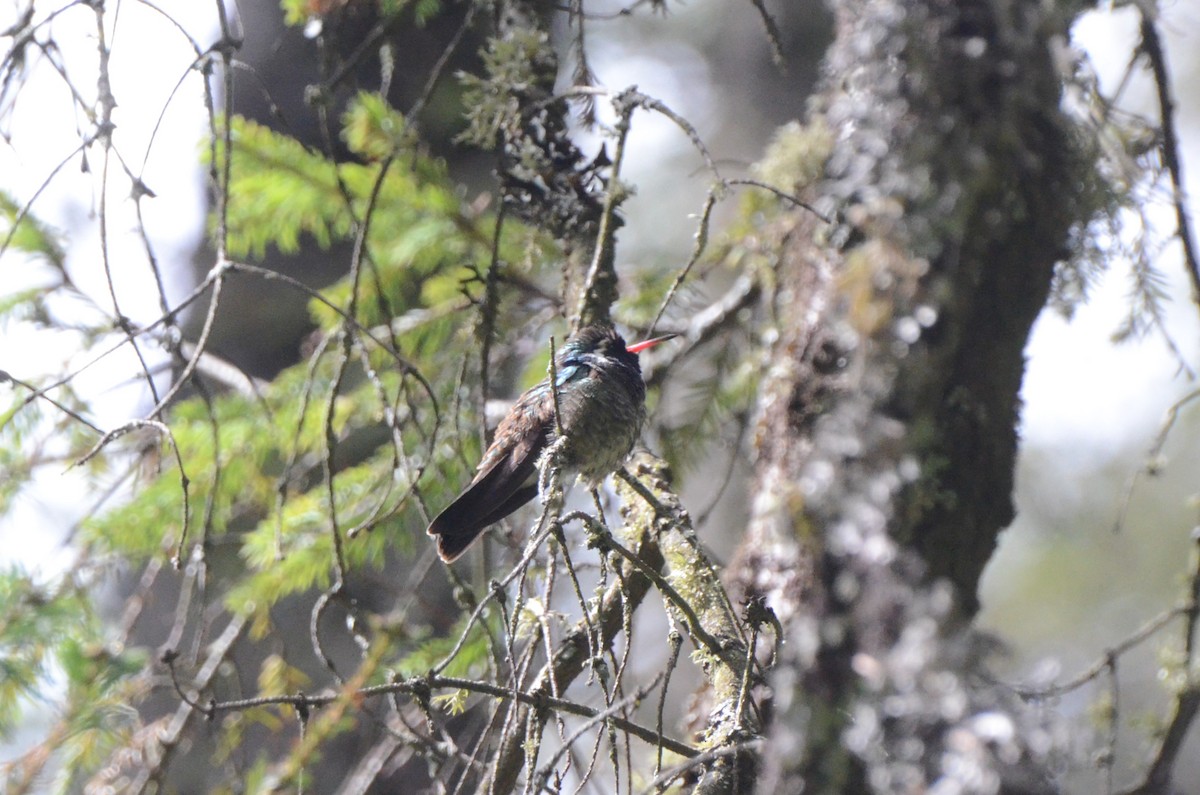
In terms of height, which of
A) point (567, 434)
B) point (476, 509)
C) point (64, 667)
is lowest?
point (64, 667)

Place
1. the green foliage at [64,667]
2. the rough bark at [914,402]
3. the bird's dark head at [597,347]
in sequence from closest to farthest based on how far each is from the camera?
the rough bark at [914,402]
the green foliage at [64,667]
the bird's dark head at [597,347]

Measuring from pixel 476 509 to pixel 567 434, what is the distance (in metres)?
0.29

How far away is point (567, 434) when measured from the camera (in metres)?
2.52

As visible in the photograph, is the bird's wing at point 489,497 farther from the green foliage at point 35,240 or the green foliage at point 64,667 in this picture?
the green foliage at point 35,240

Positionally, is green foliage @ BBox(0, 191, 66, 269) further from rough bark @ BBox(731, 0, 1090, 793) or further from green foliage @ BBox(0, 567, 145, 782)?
rough bark @ BBox(731, 0, 1090, 793)

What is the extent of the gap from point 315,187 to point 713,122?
385cm

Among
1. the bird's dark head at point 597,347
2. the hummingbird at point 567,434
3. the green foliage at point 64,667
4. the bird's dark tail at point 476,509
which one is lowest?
the green foliage at point 64,667

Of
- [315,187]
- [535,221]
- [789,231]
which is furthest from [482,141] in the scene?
[789,231]

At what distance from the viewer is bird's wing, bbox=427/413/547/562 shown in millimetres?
2457

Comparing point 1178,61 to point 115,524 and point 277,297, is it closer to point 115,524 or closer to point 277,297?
point 277,297

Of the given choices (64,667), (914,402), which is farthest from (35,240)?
(914,402)

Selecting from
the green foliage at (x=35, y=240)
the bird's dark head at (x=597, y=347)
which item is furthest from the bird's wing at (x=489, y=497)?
the green foliage at (x=35, y=240)

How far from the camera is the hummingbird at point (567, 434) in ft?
8.12

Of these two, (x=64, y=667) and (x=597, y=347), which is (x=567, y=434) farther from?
(x=64, y=667)
